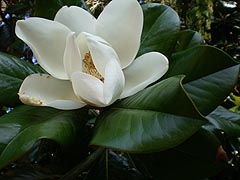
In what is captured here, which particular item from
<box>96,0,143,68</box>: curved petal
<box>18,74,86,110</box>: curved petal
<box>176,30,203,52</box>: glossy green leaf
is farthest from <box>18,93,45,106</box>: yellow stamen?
<box>176,30,203,52</box>: glossy green leaf

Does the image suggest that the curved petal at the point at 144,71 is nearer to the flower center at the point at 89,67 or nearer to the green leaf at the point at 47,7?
the flower center at the point at 89,67

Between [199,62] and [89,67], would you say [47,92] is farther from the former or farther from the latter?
[199,62]

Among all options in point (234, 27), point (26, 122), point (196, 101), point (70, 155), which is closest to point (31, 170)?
point (70, 155)

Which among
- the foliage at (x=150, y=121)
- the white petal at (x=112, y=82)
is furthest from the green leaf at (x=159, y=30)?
the white petal at (x=112, y=82)

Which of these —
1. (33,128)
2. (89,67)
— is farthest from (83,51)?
(33,128)

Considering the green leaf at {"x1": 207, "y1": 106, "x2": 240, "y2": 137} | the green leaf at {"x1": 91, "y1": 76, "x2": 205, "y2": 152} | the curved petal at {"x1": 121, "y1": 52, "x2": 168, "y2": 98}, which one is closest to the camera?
the green leaf at {"x1": 91, "y1": 76, "x2": 205, "y2": 152}

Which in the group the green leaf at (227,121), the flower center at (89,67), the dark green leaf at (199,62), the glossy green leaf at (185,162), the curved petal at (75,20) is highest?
the curved petal at (75,20)

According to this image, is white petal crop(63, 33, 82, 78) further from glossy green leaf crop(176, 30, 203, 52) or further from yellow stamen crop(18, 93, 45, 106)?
glossy green leaf crop(176, 30, 203, 52)

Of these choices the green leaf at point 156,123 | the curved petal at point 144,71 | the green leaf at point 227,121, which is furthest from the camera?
the green leaf at point 227,121
